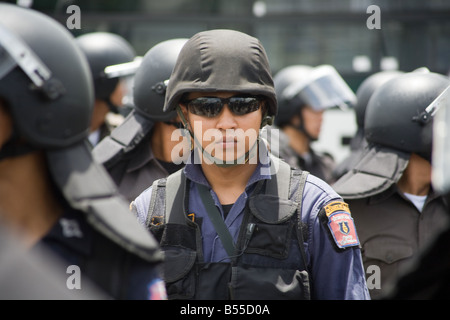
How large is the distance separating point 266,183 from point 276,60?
853 cm

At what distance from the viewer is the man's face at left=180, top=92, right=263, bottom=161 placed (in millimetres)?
2914

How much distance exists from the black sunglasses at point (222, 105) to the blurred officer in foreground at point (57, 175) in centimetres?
91

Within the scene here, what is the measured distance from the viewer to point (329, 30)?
11.3 meters

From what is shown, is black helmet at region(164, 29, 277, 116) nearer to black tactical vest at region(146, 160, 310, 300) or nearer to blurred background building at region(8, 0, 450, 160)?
black tactical vest at region(146, 160, 310, 300)

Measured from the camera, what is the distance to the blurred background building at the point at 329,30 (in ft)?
36.5

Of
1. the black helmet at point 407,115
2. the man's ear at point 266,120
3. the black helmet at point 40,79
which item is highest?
the black helmet at point 40,79

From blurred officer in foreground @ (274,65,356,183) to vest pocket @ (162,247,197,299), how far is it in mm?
4826

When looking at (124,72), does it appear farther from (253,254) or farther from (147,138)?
(253,254)

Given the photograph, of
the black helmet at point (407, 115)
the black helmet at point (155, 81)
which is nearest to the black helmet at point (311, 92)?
the black helmet at point (407, 115)

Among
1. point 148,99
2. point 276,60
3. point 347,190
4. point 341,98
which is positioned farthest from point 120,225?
point 276,60

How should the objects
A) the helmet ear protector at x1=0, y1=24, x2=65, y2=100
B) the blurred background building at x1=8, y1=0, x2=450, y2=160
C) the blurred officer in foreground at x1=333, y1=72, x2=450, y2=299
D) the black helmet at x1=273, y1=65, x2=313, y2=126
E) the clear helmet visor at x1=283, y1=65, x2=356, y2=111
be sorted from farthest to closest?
the blurred background building at x1=8, y1=0, x2=450, y2=160
the black helmet at x1=273, y1=65, x2=313, y2=126
the clear helmet visor at x1=283, y1=65, x2=356, y2=111
the blurred officer in foreground at x1=333, y1=72, x2=450, y2=299
the helmet ear protector at x1=0, y1=24, x2=65, y2=100

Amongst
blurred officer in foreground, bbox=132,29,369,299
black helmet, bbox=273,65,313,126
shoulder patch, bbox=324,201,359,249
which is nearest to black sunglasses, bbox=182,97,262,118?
blurred officer in foreground, bbox=132,29,369,299

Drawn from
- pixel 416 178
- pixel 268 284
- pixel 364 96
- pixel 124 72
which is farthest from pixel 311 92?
pixel 268 284

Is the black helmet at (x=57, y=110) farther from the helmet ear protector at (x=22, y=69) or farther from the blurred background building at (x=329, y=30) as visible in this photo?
the blurred background building at (x=329, y=30)
